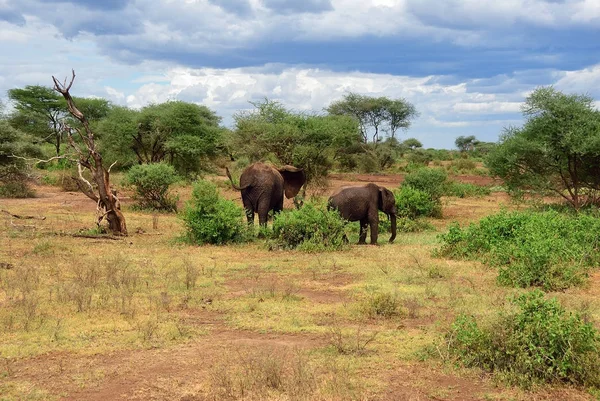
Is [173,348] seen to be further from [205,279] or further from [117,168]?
[117,168]

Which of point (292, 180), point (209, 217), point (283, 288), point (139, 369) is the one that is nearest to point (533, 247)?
point (283, 288)

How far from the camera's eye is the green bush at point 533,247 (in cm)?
865

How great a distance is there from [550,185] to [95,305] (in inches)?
610

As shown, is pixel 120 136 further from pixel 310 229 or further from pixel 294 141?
pixel 310 229

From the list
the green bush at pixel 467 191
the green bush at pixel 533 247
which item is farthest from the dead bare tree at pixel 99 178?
the green bush at pixel 467 191

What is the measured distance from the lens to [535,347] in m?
5.10

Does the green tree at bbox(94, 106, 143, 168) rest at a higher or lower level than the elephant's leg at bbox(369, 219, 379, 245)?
higher

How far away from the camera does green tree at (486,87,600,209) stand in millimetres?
16891

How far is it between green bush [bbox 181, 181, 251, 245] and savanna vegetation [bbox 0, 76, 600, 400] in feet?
0.13

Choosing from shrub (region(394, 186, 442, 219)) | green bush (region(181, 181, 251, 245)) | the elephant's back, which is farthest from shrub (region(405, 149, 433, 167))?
green bush (region(181, 181, 251, 245))

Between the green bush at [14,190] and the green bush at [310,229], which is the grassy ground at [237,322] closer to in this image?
the green bush at [310,229]

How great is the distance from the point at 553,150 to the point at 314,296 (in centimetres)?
1229

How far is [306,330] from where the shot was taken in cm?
659

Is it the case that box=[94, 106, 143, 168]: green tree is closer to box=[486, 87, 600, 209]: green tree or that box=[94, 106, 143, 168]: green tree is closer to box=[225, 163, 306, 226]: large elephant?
box=[225, 163, 306, 226]: large elephant
